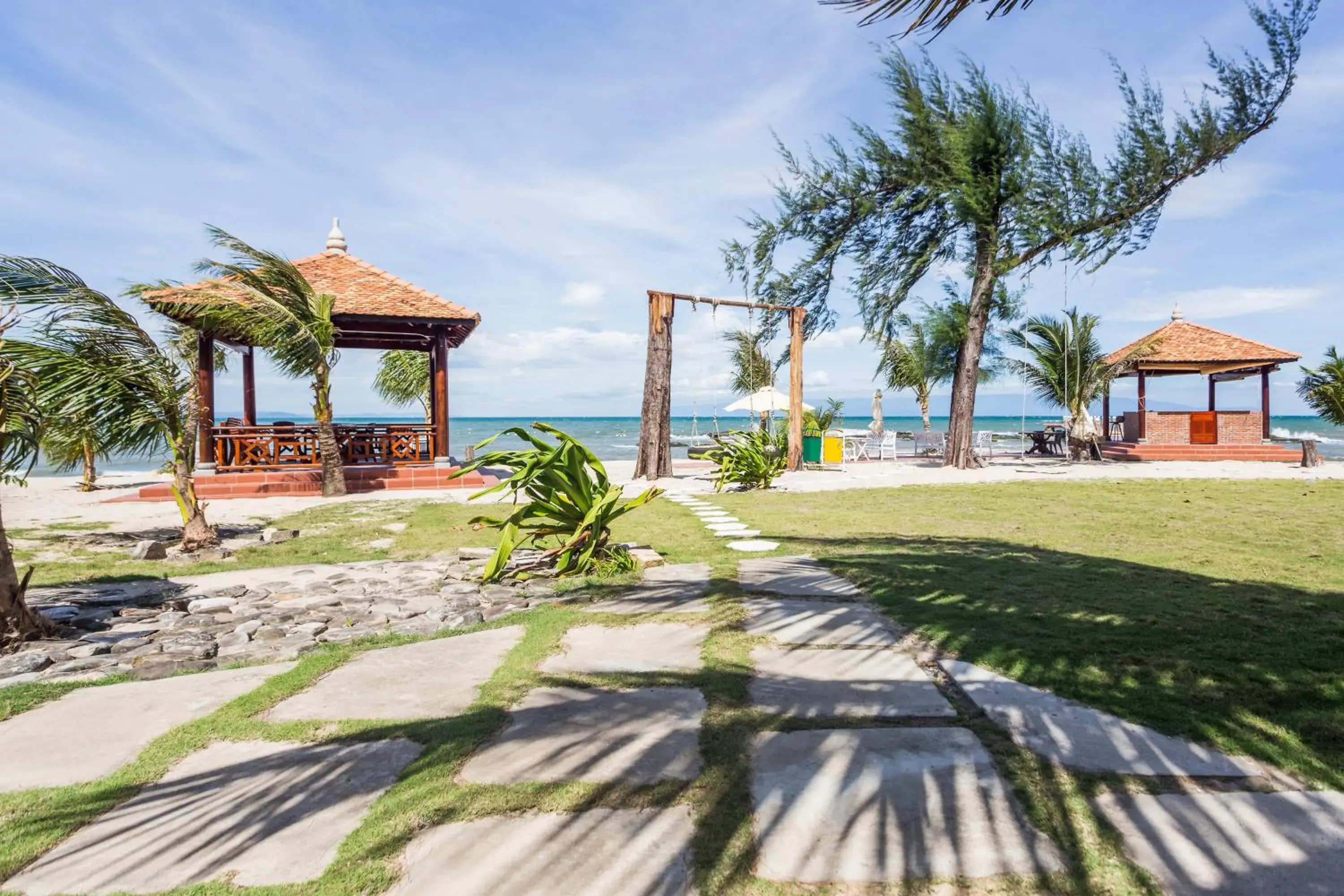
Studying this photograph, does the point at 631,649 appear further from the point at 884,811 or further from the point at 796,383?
the point at 796,383

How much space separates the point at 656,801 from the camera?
5.78ft

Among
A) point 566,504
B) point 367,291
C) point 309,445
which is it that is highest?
point 367,291

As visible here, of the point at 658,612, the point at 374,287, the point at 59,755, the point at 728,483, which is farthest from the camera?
the point at 374,287

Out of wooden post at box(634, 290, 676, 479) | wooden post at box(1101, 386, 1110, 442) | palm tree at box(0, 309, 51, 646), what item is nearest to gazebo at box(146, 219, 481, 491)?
wooden post at box(634, 290, 676, 479)

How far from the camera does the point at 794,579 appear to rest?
4.46 metres

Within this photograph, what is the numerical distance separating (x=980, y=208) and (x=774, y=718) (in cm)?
1556

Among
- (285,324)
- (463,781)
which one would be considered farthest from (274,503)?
(463,781)

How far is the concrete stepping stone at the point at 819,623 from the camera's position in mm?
3158

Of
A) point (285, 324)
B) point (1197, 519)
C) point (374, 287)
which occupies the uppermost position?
point (374, 287)

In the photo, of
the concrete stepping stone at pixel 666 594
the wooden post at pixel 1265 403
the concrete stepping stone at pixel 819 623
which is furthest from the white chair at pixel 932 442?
the concrete stepping stone at pixel 819 623

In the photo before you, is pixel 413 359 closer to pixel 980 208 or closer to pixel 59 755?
pixel 980 208

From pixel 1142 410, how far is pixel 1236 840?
75.8 feet

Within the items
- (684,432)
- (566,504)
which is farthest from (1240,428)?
(684,432)

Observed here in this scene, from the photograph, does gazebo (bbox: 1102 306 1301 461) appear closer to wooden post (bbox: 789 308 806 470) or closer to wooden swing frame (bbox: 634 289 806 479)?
wooden post (bbox: 789 308 806 470)
